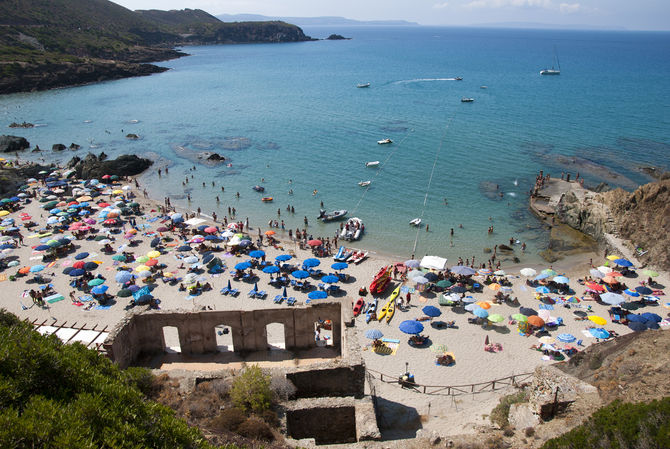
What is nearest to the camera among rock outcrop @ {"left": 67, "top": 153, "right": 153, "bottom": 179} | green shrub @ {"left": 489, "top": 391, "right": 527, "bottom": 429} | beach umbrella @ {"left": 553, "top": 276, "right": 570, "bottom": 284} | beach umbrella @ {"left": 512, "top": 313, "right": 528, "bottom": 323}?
green shrub @ {"left": 489, "top": 391, "right": 527, "bottom": 429}

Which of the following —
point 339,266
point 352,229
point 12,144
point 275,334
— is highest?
point 12,144

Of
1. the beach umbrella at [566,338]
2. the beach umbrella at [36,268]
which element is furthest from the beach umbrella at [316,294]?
the beach umbrella at [36,268]

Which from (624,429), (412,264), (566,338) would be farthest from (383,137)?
(624,429)

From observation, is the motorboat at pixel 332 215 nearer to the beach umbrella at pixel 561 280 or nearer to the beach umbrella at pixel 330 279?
the beach umbrella at pixel 330 279

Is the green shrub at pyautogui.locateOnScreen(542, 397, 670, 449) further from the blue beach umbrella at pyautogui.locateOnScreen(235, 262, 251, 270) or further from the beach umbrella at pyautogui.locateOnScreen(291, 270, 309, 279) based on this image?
the blue beach umbrella at pyautogui.locateOnScreen(235, 262, 251, 270)

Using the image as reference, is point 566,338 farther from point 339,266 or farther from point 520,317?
point 339,266

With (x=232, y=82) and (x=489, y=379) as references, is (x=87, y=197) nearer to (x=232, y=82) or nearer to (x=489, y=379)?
(x=489, y=379)

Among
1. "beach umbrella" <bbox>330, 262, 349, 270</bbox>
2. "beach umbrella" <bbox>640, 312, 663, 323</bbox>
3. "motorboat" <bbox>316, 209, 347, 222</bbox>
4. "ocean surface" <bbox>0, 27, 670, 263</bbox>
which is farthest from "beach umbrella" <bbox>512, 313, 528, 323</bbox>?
"motorboat" <bbox>316, 209, 347, 222</bbox>
